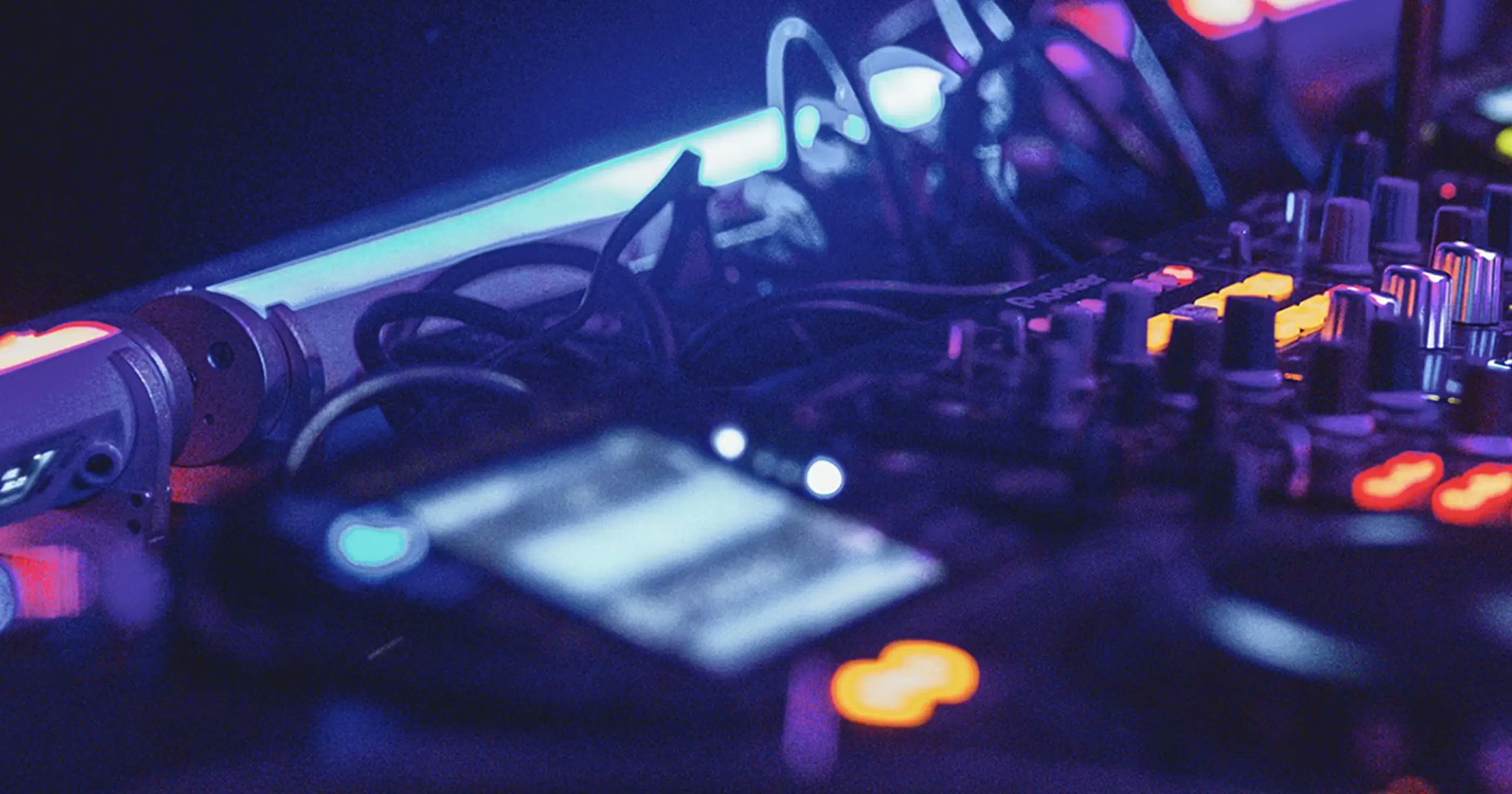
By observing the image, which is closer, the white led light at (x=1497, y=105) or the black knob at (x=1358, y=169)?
the black knob at (x=1358, y=169)

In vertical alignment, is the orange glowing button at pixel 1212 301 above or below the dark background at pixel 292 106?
below

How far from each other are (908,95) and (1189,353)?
605mm

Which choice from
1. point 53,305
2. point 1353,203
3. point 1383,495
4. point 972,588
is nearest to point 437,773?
point 972,588

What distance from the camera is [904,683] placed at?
1.27 ft

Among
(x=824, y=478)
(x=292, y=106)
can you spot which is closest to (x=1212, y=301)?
(x=824, y=478)

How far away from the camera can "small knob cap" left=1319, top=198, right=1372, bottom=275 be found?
75 cm

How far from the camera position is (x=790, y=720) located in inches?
14.5

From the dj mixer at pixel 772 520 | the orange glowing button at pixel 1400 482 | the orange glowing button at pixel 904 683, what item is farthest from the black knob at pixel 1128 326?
the orange glowing button at pixel 904 683

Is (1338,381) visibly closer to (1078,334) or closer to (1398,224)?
(1078,334)

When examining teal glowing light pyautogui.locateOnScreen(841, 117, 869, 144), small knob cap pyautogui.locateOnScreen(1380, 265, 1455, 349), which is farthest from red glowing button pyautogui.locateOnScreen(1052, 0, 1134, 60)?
small knob cap pyautogui.locateOnScreen(1380, 265, 1455, 349)

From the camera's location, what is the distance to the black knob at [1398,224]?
789 mm

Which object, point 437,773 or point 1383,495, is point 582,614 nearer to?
point 437,773

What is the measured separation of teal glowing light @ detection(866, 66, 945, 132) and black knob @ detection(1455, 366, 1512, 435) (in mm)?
633

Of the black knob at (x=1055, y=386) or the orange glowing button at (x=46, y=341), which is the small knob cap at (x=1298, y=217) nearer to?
the black knob at (x=1055, y=386)
